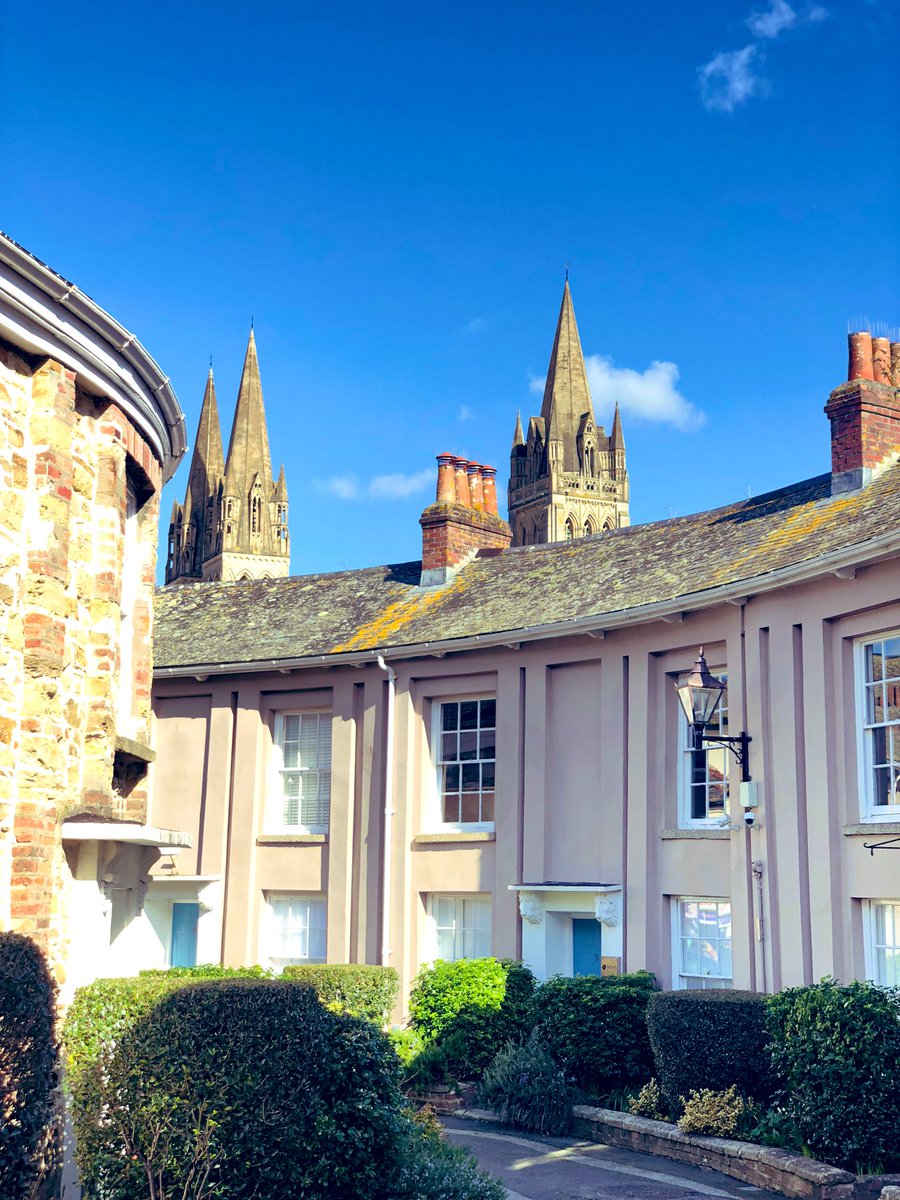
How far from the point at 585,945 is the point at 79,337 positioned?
11294 mm

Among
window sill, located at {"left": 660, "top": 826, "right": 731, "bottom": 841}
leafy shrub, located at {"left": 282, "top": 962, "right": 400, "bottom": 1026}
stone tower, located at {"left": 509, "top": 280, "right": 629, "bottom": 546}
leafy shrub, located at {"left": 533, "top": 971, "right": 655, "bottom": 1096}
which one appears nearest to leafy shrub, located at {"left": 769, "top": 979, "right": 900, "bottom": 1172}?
leafy shrub, located at {"left": 533, "top": 971, "right": 655, "bottom": 1096}

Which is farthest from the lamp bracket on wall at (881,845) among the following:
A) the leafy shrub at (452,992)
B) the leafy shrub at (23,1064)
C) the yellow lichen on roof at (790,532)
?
the leafy shrub at (23,1064)

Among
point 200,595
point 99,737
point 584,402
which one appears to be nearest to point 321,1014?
point 99,737

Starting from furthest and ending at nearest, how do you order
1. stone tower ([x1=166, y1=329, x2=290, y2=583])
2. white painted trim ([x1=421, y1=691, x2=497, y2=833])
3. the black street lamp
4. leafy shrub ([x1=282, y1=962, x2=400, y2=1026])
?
stone tower ([x1=166, y1=329, x2=290, y2=583])
white painted trim ([x1=421, y1=691, x2=497, y2=833])
leafy shrub ([x1=282, y1=962, x2=400, y2=1026])
the black street lamp

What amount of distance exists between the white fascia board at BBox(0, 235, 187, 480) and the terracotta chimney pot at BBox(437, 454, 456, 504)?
10677 mm

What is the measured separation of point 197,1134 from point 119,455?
570cm

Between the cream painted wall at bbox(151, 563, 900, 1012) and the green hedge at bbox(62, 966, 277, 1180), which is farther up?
the cream painted wall at bbox(151, 563, 900, 1012)

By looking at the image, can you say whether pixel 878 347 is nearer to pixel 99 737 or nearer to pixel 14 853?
pixel 99 737

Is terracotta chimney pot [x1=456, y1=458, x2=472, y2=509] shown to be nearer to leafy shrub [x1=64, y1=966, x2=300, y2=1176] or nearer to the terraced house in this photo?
the terraced house

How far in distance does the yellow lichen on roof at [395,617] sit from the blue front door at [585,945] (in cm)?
499

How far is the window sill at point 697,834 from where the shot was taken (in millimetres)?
16344

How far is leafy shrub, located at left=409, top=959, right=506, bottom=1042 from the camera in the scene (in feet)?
56.2

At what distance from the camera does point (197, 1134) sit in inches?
333

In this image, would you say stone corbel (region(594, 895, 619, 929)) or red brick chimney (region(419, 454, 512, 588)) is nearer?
stone corbel (region(594, 895, 619, 929))
